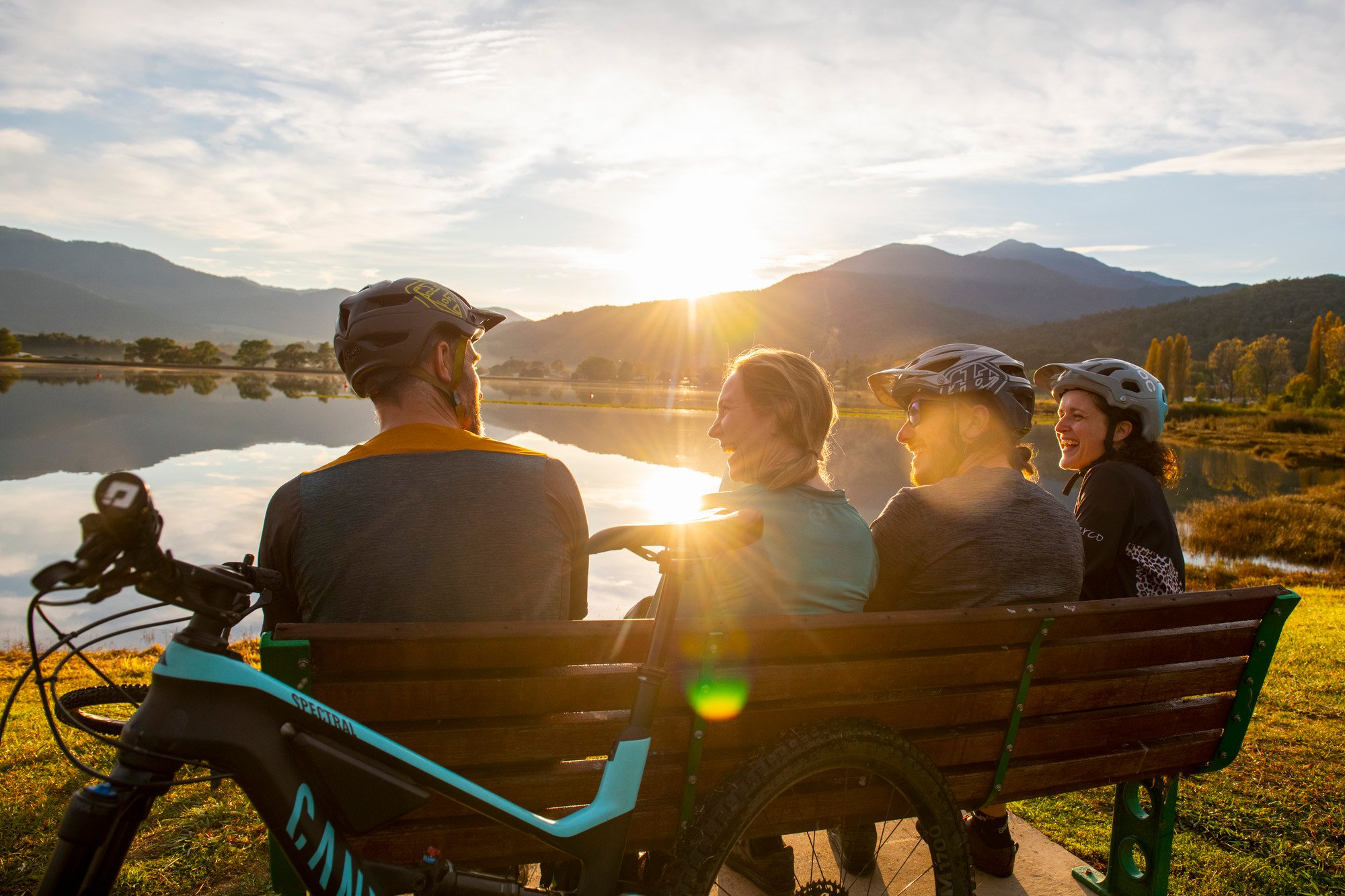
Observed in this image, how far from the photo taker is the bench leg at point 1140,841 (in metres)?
3.05

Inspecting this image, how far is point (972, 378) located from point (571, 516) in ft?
5.51

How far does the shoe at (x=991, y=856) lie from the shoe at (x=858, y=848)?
47cm

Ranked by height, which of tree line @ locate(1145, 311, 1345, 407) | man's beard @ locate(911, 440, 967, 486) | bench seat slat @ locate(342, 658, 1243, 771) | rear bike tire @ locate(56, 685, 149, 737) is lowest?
bench seat slat @ locate(342, 658, 1243, 771)

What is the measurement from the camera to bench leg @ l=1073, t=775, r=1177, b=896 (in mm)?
3053

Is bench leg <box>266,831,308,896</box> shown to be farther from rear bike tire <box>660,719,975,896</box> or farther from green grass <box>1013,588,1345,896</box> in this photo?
green grass <box>1013,588,1345,896</box>

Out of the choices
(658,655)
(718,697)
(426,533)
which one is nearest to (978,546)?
(718,697)

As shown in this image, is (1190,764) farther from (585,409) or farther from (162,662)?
(585,409)

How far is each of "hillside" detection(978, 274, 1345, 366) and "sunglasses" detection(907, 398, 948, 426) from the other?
420 ft

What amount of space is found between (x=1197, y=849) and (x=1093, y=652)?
186 centimetres

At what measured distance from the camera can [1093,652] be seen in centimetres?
252

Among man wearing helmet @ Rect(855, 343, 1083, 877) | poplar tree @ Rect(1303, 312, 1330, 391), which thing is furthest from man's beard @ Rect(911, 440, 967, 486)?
poplar tree @ Rect(1303, 312, 1330, 391)

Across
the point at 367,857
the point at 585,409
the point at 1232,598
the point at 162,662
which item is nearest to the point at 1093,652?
the point at 1232,598

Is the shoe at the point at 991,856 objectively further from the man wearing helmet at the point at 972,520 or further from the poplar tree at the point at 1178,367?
the poplar tree at the point at 1178,367

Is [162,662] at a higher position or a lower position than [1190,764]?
higher
